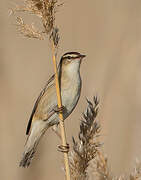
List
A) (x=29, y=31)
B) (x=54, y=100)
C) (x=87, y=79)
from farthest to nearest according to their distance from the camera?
(x=87, y=79) < (x=54, y=100) < (x=29, y=31)

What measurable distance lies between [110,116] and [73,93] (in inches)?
20.4

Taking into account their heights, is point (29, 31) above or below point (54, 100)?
above

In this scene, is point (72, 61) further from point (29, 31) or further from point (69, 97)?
point (29, 31)

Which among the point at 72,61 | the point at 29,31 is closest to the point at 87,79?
the point at 72,61

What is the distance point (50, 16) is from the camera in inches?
58.5

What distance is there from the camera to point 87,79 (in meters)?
3.16

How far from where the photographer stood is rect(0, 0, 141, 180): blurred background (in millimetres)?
2801

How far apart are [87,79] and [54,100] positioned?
814 millimetres

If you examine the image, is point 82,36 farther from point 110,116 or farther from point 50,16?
point 50,16

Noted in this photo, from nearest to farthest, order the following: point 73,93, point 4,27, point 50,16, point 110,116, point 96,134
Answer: point 50,16
point 96,134
point 73,93
point 110,116
point 4,27

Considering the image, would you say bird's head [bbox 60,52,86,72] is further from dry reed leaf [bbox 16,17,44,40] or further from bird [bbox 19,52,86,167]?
dry reed leaf [bbox 16,17,44,40]

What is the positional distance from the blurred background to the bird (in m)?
0.37

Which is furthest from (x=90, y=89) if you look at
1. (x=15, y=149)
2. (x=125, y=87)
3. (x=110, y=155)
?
(x=15, y=149)

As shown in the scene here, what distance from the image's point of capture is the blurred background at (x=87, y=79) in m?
2.80
